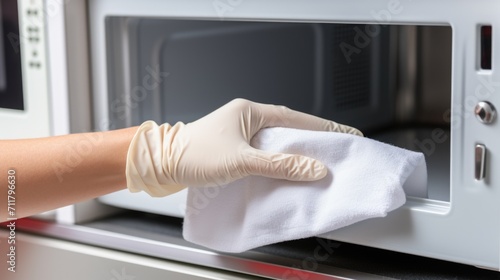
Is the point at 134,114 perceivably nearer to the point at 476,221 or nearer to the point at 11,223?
the point at 11,223

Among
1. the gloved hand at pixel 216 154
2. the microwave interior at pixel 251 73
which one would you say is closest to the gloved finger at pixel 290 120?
the gloved hand at pixel 216 154

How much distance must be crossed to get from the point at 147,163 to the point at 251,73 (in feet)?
1.42

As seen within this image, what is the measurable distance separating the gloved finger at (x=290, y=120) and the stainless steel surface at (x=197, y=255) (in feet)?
0.61

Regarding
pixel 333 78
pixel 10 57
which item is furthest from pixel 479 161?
pixel 10 57

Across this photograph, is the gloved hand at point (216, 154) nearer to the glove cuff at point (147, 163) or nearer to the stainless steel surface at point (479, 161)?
the glove cuff at point (147, 163)

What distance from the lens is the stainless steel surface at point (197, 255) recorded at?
3.20ft

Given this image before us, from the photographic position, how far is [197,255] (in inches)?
41.4

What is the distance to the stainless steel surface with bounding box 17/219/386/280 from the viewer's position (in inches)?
38.4

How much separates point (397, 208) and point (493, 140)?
0.15 m

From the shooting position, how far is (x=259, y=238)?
965mm

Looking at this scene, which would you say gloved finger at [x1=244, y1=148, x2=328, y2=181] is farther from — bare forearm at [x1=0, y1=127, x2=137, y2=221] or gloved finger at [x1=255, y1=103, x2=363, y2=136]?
bare forearm at [x1=0, y1=127, x2=137, y2=221]

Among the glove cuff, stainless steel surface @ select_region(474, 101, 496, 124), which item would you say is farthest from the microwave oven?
the glove cuff

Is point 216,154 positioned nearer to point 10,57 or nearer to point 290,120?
point 290,120

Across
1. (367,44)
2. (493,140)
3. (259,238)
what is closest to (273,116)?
(259,238)
